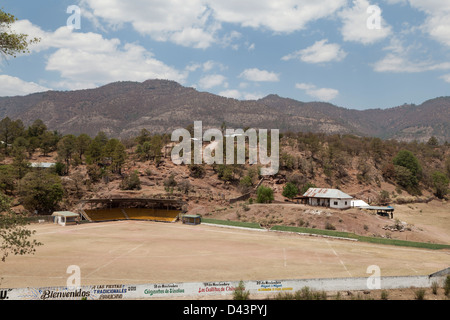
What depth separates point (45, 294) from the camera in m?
21.4

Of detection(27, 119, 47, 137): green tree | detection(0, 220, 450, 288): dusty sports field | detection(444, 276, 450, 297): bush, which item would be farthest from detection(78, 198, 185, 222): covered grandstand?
detection(444, 276, 450, 297): bush

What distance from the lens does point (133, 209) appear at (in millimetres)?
82188

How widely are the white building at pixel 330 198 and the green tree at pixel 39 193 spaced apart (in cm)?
5709

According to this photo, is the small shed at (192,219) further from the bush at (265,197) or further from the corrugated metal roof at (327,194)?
the corrugated metal roof at (327,194)

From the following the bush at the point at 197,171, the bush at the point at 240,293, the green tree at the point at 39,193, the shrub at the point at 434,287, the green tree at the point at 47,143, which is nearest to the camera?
the bush at the point at 240,293

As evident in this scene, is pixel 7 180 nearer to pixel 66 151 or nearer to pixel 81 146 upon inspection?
pixel 66 151

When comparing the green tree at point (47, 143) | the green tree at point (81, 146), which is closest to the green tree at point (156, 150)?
the green tree at point (81, 146)

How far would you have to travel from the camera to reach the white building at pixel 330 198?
68.8m

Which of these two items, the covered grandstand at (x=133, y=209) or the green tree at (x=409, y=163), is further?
the green tree at (x=409, y=163)

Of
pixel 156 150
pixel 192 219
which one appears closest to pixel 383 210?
pixel 192 219

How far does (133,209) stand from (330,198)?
4634 cm

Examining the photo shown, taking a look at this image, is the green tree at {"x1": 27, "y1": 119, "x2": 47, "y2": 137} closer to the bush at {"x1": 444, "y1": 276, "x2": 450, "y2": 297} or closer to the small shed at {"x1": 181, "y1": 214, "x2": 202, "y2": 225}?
the small shed at {"x1": 181, "y1": 214, "x2": 202, "y2": 225}
